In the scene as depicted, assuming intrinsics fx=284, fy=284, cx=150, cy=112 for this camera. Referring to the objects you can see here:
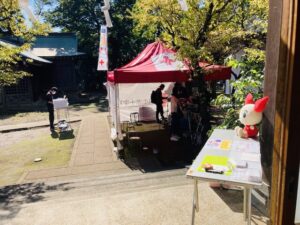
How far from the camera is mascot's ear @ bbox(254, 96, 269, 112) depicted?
11.3 ft

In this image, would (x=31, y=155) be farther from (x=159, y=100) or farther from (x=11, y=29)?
(x=159, y=100)

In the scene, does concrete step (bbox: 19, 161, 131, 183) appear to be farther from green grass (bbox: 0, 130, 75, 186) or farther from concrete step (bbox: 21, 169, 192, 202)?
concrete step (bbox: 21, 169, 192, 202)

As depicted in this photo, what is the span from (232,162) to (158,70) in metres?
5.92

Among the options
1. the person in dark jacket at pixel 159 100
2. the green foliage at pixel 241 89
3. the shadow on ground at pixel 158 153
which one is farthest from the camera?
the person in dark jacket at pixel 159 100

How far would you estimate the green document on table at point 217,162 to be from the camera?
2916 mm

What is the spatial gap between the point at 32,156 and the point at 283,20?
913 cm

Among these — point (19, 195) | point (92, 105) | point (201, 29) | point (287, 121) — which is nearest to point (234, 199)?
point (287, 121)

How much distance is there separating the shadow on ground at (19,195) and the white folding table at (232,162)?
302cm

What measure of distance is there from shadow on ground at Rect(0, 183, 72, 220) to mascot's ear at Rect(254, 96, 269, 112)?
12.5 feet

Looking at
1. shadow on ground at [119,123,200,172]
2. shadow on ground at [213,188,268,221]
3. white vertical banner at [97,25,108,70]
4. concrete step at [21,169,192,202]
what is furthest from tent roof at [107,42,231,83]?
shadow on ground at [213,188,268,221]

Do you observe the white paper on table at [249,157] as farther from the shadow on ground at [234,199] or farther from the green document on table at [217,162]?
the shadow on ground at [234,199]

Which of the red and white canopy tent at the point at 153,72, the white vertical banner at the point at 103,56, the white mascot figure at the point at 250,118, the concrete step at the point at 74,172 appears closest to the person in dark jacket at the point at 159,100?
the red and white canopy tent at the point at 153,72

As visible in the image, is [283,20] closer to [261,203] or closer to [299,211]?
[299,211]

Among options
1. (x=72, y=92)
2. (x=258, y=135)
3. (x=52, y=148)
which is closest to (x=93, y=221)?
(x=258, y=135)
